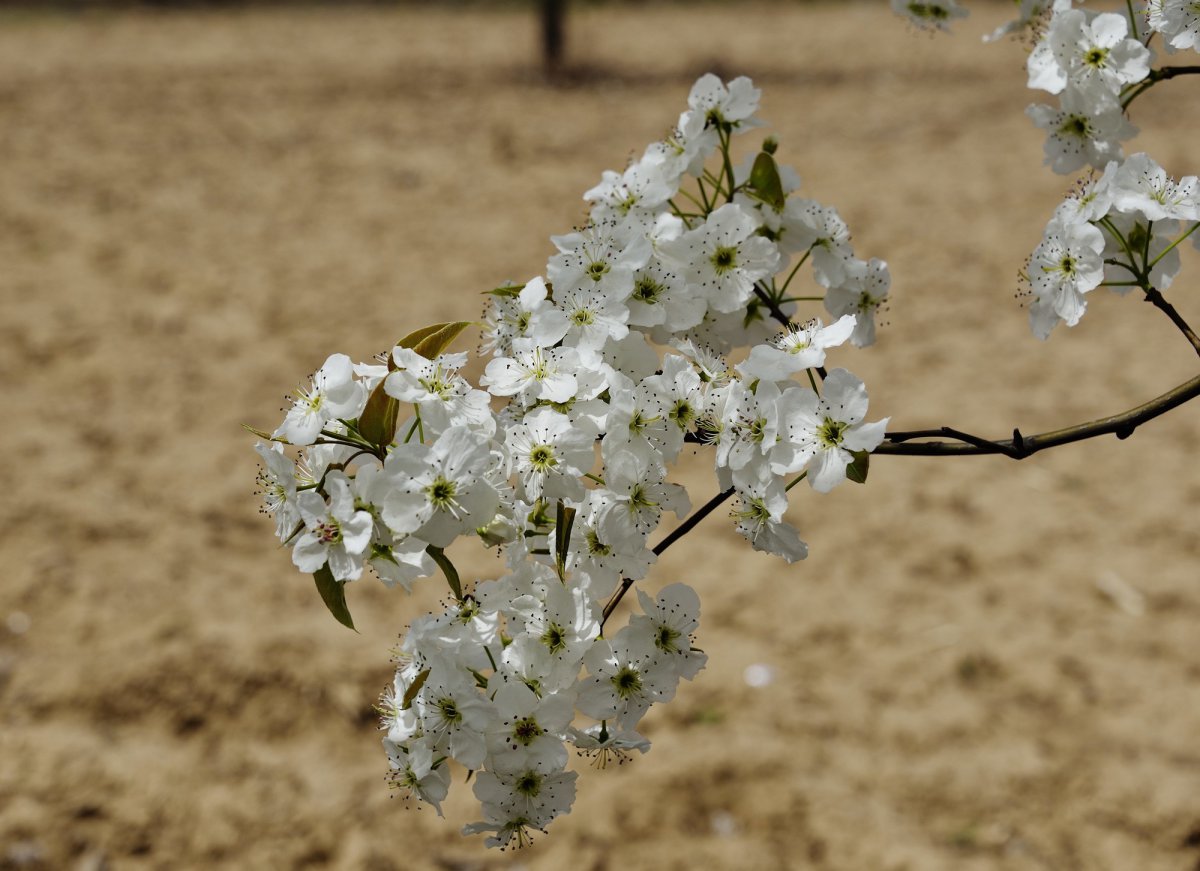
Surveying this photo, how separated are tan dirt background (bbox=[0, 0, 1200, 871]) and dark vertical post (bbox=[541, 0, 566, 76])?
1297 millimetres

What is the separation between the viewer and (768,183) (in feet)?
4.66

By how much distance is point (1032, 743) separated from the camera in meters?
3.49

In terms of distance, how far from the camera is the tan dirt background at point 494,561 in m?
3.23

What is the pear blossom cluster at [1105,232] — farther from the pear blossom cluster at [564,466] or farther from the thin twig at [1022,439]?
the thin twig at [1022,439]

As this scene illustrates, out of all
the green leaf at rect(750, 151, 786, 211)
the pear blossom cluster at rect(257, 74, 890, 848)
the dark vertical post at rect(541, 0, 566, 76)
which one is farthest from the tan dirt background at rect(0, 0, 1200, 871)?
the green leaf at rect(750, 151, 786, 211)

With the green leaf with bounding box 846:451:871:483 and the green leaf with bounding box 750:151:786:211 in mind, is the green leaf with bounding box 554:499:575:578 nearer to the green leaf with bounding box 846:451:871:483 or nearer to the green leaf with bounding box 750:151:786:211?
the green leaf with bounding box 846:451:871:483

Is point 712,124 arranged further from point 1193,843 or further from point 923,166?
point 923,166

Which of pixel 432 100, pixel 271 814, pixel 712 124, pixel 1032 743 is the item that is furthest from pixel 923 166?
pixel 712 124

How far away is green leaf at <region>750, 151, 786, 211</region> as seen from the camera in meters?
1.41

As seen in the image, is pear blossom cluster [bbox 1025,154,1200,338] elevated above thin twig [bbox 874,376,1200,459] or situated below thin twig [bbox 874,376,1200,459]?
above

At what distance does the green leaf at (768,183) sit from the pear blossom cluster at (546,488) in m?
0.23

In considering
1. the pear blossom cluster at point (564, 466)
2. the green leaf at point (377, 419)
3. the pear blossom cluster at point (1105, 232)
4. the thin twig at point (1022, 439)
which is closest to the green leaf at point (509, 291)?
the pear blossom cluster at point (564, 466)

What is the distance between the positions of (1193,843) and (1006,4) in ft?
33.2

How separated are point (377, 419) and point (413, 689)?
0.27 m
